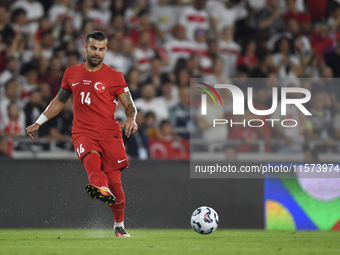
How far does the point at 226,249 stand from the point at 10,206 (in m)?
4.76

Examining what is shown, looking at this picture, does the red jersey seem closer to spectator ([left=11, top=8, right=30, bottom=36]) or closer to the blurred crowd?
the blurred crowd

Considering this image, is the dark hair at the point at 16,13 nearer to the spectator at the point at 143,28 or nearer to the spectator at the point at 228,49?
the spectator at the point at 143,28

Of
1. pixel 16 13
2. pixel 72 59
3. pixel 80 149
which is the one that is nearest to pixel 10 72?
pixel 72 59

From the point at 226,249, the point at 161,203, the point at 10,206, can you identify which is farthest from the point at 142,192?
the point at 226,249

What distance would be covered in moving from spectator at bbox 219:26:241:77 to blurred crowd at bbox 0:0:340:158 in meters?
0.02

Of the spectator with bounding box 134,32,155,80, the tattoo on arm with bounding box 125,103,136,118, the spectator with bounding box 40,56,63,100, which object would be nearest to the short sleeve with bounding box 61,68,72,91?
the tattoo on arm with bounding box 125,103,136,118

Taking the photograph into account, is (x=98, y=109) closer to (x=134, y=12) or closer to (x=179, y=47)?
(x=179, y=47)

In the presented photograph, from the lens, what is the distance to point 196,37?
1288cm

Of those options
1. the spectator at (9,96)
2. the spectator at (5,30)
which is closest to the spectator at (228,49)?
the spectator at (5,30)

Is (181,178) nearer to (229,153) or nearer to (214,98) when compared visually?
(229,153)

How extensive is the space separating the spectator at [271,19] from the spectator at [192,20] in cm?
138

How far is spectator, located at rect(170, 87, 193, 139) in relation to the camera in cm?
1062

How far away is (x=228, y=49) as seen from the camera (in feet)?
42.5

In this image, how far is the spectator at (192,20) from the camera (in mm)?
12992
